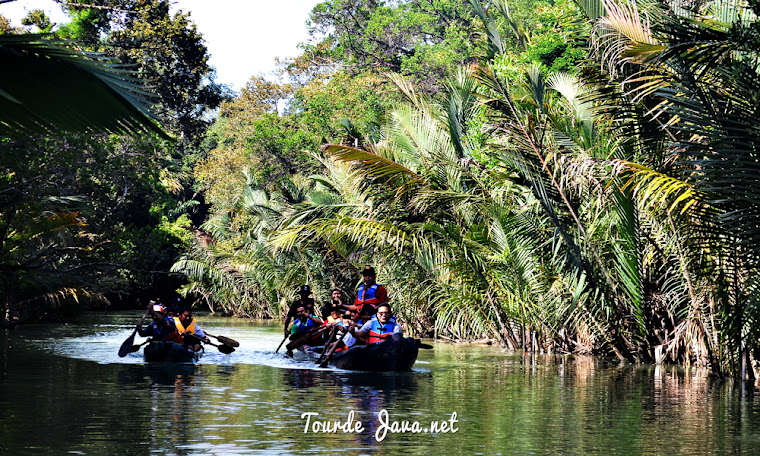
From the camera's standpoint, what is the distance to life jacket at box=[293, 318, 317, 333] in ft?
68.9

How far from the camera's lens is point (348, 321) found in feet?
61.2

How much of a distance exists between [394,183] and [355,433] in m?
11.9

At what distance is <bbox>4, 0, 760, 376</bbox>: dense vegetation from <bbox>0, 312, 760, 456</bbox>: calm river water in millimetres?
1233

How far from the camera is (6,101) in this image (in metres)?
5.77

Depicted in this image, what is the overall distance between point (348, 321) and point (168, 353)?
3.61 metres

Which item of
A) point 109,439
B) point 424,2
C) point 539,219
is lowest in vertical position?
point 109,439

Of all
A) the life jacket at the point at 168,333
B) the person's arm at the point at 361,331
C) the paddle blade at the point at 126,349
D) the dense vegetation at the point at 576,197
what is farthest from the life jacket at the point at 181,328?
the dense vegetation at the point at 576,197

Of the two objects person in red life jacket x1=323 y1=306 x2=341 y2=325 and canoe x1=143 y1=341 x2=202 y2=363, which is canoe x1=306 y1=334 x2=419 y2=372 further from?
canoe x1=143 y1=341 x2=202 y2=363

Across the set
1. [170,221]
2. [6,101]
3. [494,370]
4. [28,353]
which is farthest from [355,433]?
[170,221]

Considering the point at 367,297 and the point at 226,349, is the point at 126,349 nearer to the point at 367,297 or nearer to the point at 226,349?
the point at 226,349

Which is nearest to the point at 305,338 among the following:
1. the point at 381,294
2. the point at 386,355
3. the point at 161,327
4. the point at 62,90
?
the point at 381,294

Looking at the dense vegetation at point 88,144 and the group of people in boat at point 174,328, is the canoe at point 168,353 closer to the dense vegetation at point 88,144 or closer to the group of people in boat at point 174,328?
the group of people in boat at point 174,328

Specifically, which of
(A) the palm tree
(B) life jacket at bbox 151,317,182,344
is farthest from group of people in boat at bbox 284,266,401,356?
(A) the palm tree

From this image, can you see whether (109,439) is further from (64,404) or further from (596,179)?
(596,179)
